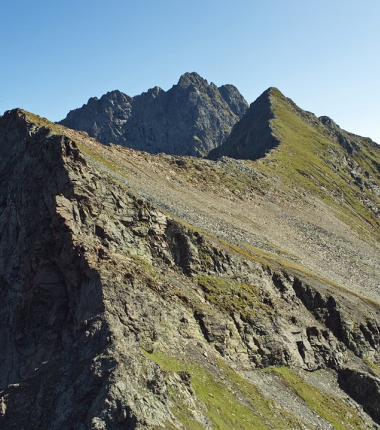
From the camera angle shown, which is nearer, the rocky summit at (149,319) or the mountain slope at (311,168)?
the rocky summit at (149,319)

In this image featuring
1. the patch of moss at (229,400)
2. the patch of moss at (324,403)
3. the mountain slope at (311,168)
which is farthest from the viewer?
the mountain slope at (311,168)

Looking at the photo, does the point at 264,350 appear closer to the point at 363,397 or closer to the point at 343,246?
the point at 363,397

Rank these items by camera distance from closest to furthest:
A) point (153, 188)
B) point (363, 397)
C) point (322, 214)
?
point (363, 397)
point (153, 188)
point (322, 214)

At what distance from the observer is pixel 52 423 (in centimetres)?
2356

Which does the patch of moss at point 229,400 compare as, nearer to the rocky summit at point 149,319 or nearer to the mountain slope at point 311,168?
the rocky summit at point 149,319

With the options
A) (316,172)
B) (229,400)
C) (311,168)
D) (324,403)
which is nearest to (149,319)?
(229,400)

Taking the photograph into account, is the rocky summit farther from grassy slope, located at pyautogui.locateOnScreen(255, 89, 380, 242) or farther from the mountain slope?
the mountain slope

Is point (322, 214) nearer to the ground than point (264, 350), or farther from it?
farther from it

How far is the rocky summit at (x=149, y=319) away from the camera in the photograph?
1007 inches

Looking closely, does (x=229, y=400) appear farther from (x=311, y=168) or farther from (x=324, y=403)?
(x=311, y=168)

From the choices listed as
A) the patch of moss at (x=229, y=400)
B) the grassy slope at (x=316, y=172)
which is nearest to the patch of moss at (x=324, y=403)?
the patch of moss at (x=229, y=400)

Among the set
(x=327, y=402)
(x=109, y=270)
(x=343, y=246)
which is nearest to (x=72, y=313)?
(x=109, y=270)

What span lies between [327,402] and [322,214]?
300ft

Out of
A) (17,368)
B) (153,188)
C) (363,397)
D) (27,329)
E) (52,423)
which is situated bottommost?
(17,368)
